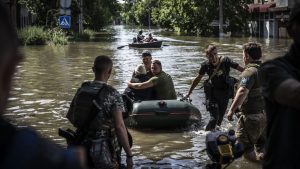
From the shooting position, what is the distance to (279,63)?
2510 millimetres

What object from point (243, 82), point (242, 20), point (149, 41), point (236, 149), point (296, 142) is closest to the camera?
→ point (296, 142)

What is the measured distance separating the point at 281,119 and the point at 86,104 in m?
2.49

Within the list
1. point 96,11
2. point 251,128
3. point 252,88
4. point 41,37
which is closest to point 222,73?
point 252,88

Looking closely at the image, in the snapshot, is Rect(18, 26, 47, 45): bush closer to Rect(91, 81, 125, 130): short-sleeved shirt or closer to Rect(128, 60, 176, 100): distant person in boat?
Rect(128, 60, 176, 100): distant person in boat

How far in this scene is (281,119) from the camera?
2482mm

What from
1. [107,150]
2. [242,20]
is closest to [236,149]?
[107,150]

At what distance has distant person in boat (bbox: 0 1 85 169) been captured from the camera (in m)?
0.98

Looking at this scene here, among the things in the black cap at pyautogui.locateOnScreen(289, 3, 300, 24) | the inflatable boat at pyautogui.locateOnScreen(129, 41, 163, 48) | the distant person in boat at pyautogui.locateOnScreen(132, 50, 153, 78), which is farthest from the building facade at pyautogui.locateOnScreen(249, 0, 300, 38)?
the black cap at pyautogui.locateOnScreen(289, 3, 300, 24)

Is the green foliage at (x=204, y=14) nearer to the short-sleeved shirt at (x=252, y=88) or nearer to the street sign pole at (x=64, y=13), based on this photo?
the street sign pole at (x=64, y=13)

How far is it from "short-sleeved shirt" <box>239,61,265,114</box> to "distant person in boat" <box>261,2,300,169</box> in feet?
12.7

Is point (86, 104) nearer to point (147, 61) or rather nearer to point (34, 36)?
point (147, 61)

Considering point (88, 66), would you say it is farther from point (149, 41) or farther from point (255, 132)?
point (255, 132)

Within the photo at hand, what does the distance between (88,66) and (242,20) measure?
117 feet

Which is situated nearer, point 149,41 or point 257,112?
point 257,112
